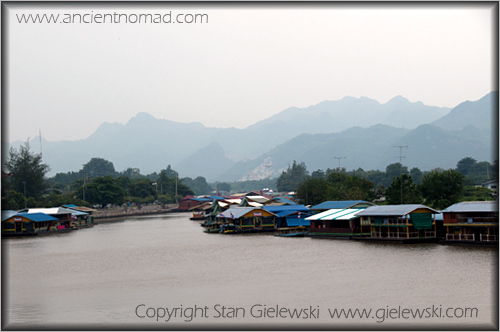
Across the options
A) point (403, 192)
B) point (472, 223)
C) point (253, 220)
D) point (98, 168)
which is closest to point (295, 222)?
point (253, 220)

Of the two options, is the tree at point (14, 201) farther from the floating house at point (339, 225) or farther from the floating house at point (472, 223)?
the floating house at point (472, 223)

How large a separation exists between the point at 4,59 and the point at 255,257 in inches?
725

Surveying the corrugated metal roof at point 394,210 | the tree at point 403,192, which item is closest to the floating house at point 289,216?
the tree at point 403,192

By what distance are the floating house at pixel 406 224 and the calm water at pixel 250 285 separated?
1686 mm

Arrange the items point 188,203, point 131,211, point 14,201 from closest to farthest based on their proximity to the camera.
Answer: point 14,201, point 131,211, point 188,203

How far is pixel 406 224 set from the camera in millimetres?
33656

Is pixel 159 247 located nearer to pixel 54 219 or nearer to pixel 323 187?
pixel 54 219

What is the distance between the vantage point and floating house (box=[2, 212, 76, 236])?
4928cm

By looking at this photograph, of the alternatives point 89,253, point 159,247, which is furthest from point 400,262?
point 89,253

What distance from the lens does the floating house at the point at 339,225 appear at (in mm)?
37250

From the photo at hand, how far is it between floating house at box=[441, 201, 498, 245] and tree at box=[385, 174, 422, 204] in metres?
13.6

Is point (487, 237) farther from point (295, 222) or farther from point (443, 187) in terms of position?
point (295, 222)

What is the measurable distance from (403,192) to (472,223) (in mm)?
16199

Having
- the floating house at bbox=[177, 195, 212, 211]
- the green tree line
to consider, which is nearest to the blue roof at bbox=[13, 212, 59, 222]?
the green tree line
